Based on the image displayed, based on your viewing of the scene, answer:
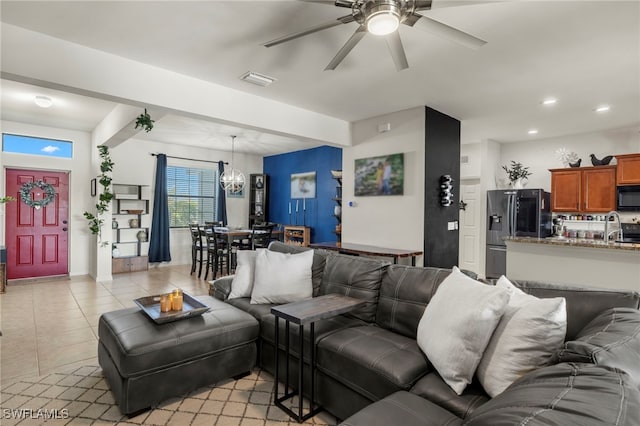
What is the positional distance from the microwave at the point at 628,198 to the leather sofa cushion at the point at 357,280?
4.84m

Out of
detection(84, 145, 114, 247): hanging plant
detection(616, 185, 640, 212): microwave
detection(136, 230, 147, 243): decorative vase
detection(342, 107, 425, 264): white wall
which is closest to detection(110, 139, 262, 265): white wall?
detection(136, 230, 147, 243): decorative vase

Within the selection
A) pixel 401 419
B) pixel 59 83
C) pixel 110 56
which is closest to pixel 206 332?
pixel 401 419

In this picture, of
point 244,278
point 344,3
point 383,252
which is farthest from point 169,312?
point 383,252

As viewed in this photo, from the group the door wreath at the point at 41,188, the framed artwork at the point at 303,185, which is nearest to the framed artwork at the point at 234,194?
the framed artwork at the point at 303,185

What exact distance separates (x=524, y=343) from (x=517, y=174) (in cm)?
573

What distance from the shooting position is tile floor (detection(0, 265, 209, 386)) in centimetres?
287

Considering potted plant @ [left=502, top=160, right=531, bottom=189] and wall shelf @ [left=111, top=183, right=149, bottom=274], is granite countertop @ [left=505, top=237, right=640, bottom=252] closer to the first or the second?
potted plant @ [left=502, top=160, right=531, bottom=189]

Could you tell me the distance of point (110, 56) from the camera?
2945 millimetres

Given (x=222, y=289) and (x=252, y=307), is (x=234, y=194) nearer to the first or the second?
(x=222, y=289)

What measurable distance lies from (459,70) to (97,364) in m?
4.17

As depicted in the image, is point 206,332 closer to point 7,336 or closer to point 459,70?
point 7,336

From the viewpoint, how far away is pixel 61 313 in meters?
4.09

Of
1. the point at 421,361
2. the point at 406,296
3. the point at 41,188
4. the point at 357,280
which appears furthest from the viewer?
the point at 41,188

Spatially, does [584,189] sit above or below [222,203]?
above
